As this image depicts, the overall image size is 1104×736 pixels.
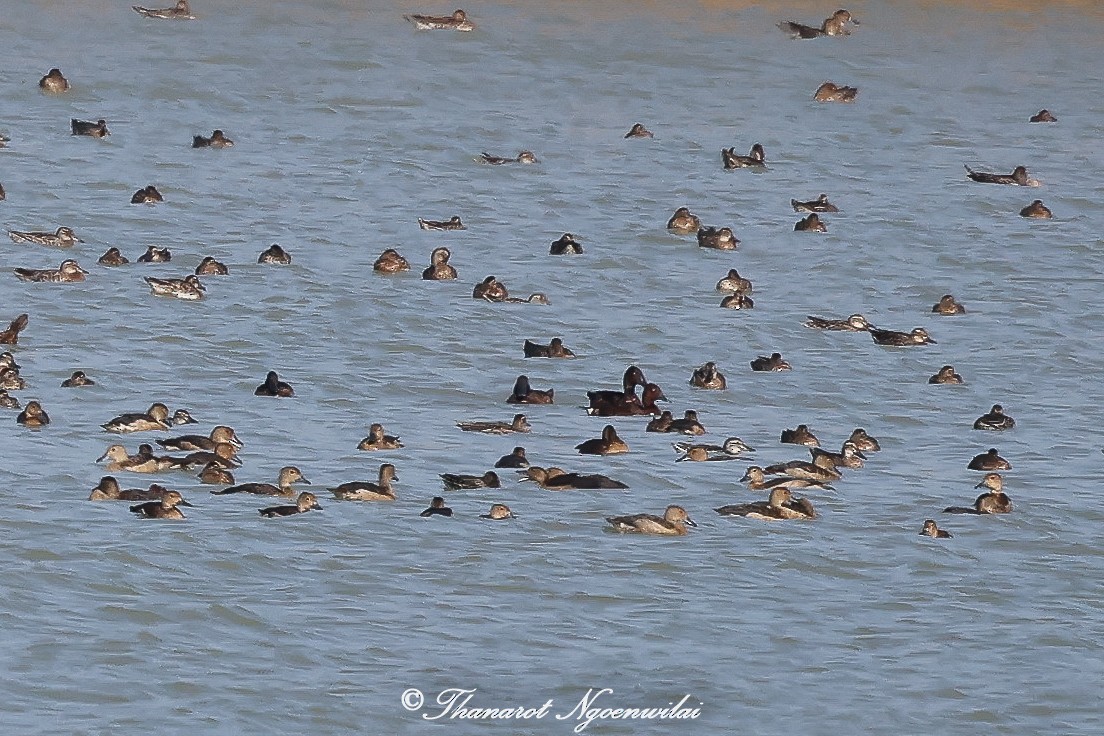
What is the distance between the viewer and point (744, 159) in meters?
45.0

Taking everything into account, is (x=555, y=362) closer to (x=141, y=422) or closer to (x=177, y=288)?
(x=177, y=288)

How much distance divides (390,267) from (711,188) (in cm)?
933

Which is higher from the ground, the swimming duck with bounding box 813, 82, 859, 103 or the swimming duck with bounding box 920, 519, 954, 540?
the swimming duck with bounding box 813, 82, 859, 103

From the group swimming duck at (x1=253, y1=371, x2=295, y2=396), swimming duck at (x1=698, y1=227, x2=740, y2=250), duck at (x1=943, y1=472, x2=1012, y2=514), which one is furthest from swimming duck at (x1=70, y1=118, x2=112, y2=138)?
duck at (x1=943, y1=472, x2=1012, y2=514)

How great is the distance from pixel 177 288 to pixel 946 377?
1040 cm

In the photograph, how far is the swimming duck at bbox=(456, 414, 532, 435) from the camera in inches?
1080

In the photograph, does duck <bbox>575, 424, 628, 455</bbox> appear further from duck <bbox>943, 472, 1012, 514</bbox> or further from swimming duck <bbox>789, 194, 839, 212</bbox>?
swimming duck <bbox>789, 194, 839, 212</bbox>

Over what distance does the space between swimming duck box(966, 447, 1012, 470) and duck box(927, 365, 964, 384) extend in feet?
14.8

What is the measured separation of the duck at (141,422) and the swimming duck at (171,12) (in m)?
30.3

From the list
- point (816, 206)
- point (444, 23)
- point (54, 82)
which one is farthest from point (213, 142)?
point (444, 23)

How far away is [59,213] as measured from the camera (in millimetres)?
39250

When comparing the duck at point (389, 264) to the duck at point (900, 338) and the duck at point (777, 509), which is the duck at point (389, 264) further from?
the duck at point (777, 509)

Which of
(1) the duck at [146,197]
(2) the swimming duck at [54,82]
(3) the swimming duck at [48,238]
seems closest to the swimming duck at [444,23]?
(2) the swimming duck at [54,82]

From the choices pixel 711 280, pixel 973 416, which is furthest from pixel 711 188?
pixel 973 416
